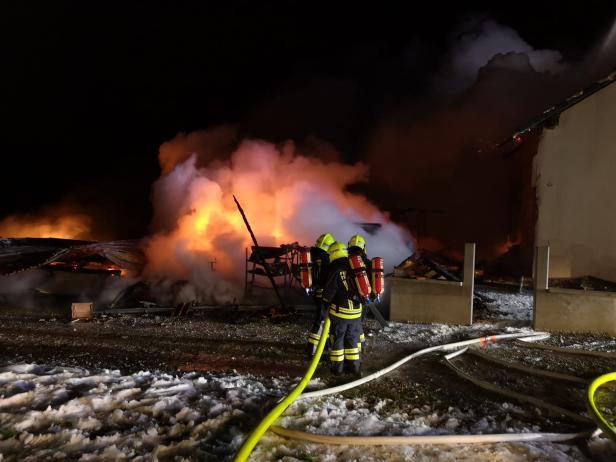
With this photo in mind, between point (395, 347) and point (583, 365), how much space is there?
8.59 feet

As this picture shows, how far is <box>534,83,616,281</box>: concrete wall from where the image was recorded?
10.3m

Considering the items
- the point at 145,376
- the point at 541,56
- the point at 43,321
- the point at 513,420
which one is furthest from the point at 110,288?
the point at 541,56

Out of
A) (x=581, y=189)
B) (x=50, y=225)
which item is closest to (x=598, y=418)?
(x=581, y=189)

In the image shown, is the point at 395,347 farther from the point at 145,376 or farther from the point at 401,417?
the point at 145,376

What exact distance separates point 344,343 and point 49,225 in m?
22.2

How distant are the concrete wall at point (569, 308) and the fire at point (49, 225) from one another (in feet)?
71.6

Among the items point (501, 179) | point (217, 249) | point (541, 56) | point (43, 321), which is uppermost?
point (541, 56)

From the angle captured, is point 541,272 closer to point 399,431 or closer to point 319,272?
point 319,272

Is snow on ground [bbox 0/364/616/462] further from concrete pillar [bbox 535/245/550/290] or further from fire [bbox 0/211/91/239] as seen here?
fire [bbox 0/211/91/239]

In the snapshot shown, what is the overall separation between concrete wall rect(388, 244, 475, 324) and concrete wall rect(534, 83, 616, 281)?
4.28 m

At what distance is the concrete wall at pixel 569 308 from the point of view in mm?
7648

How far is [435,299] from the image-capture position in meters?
8.70

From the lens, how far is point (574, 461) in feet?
10.2

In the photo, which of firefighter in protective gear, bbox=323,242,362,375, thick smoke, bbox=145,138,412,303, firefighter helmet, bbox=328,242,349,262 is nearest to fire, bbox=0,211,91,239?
thick smoke, bbox=145,138,412,303
